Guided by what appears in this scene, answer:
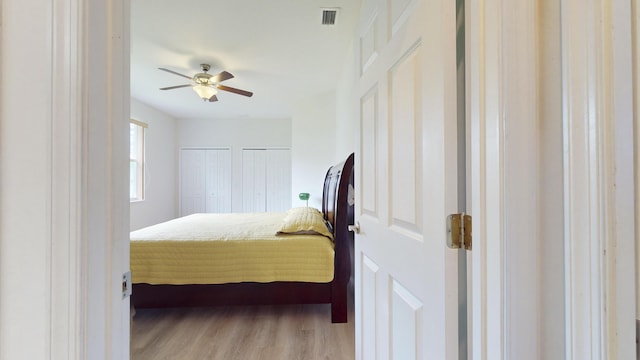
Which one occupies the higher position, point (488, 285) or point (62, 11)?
point (62, 11)

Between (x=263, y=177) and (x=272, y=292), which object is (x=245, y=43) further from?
(x=263, y=177)

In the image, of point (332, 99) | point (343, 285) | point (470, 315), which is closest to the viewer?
point (470, 315)

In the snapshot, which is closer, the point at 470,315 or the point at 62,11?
the point at 62,11

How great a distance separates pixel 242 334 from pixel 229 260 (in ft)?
1.82

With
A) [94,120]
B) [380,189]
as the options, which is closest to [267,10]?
[380,189]

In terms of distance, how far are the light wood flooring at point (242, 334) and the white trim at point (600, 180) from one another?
167 cm

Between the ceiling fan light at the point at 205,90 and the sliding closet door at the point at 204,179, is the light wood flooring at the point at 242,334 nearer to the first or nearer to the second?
the ceiling fan light at the point at 205,90

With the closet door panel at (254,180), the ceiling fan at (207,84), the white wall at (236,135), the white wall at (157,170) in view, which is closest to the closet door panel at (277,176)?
the closet door panel at (254,180)

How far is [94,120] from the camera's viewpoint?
0.61 meters

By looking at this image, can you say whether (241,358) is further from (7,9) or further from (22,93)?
(7,9)

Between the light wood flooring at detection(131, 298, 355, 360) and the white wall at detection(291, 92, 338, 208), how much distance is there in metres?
2.37

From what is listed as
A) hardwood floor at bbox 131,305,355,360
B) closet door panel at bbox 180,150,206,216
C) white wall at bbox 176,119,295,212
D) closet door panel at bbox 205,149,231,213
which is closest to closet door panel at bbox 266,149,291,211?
white wall at bbox 176,119,295,212

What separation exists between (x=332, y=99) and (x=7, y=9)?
4.26 meters

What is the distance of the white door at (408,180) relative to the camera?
754 mm
